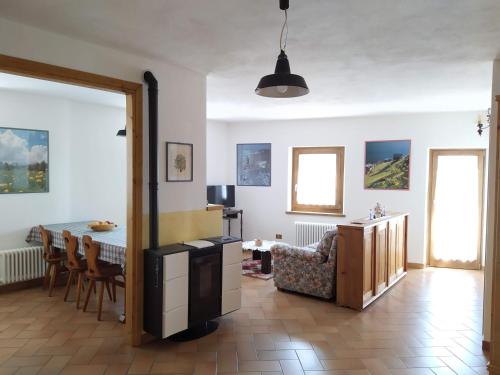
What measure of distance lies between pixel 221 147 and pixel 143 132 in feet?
13.6

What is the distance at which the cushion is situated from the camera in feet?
14.0

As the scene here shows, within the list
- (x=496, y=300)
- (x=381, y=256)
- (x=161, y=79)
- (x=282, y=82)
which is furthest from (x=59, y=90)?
(x=496, y=300)

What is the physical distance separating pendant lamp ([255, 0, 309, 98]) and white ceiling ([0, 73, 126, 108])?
2.81m

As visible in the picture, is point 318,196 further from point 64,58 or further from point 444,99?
point 64,58

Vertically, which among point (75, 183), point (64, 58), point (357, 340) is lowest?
point (357, 340)

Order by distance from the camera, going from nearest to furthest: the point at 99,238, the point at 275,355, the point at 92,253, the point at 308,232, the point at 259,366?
the point at 259,366
the point at 275,355
the point at 92,253
the point at 99,238
the point at 308,232

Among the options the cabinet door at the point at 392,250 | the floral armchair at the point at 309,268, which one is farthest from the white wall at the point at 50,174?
the cabinet door at the point at 392,250

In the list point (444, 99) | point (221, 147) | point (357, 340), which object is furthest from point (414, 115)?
point (357, 340)

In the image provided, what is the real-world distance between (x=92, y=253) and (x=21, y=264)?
1441 mm

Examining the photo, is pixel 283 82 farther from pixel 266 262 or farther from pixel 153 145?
pixel 266 262

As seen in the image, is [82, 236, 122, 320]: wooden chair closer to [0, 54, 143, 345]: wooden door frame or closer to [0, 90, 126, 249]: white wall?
[0, 54, 143, 345]: wooden door frame

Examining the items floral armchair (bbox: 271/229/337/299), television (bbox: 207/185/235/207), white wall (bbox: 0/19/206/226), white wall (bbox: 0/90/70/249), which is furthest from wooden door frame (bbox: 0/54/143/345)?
television (bbox: 207/185/235/207)

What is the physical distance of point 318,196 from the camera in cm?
681

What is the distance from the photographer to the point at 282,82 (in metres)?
2.09
